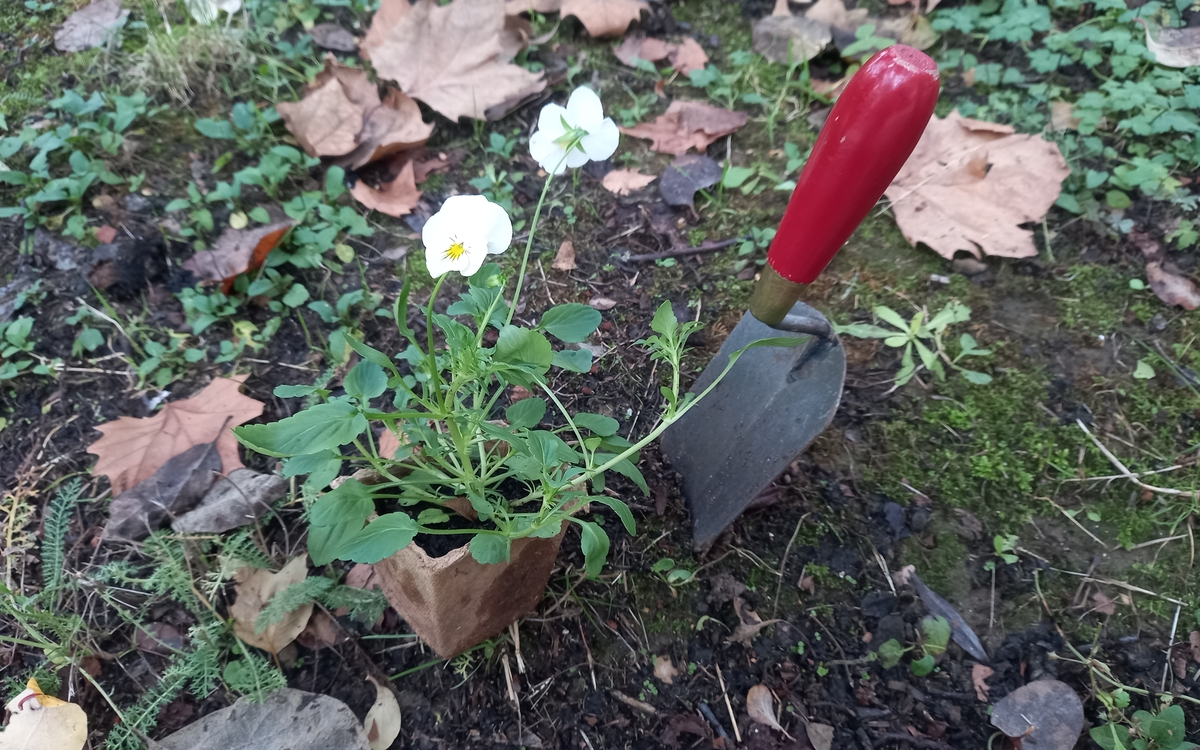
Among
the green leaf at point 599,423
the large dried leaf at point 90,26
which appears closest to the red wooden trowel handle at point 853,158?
the green leaf at point 599,423

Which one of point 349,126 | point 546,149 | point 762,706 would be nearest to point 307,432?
point 546,149

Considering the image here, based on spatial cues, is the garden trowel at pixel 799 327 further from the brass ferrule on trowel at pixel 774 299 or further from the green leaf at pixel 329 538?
the green leaf at pixel 329 538

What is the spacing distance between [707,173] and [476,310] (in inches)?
41.9

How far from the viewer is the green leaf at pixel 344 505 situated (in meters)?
0.88

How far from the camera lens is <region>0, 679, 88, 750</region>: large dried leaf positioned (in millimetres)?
1061

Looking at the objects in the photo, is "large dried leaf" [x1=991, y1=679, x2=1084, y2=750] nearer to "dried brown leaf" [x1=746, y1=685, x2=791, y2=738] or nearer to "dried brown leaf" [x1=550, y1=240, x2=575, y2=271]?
"dried brown leaf" [x1=746, y1=685, x2=791, y2=738]

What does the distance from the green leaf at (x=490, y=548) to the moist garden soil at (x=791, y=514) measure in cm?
43

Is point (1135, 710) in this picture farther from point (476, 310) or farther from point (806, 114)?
point (806, 114)

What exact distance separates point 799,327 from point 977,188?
2.85 feet

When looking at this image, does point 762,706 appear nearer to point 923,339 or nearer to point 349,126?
point 923,339

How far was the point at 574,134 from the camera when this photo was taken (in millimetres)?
963

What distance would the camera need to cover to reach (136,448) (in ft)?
4.63

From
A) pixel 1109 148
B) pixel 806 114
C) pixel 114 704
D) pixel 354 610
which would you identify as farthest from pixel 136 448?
pixel 1109 148

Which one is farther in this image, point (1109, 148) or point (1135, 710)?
point (1109, 148)
